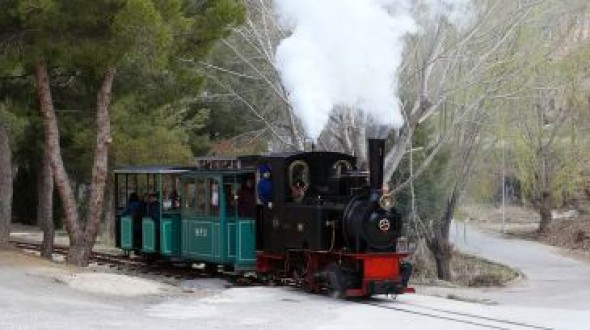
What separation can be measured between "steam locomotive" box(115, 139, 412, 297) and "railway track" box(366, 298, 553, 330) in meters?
0.42

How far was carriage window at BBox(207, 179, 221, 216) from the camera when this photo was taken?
1762 cm

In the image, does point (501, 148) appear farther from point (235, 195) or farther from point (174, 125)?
point (235, 195)

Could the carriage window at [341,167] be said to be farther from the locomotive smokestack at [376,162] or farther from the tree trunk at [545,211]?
the tree trunk at [545,211]

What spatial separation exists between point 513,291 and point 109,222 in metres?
17.1

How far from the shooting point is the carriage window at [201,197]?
18.2m

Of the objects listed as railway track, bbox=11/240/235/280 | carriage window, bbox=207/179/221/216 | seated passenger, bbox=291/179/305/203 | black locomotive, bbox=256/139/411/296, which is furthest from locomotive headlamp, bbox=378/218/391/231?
railway track, bbox=11/240/235/280

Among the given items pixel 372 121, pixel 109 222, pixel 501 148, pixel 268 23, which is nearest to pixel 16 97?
pixel 268 23

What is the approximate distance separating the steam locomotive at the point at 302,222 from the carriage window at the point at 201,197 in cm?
2

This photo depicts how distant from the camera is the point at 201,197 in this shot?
18.4m

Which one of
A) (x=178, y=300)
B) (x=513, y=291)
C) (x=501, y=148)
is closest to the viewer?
(x=178, y=300)

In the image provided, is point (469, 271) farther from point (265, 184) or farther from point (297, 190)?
point (297, 190)

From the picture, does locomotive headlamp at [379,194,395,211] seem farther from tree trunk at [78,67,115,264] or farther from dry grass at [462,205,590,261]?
dry grass at [462,205,590,261]

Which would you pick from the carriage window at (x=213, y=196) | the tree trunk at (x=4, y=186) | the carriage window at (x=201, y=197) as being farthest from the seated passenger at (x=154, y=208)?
the tree trunk at (x=4, y=186)

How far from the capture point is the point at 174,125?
110ft
